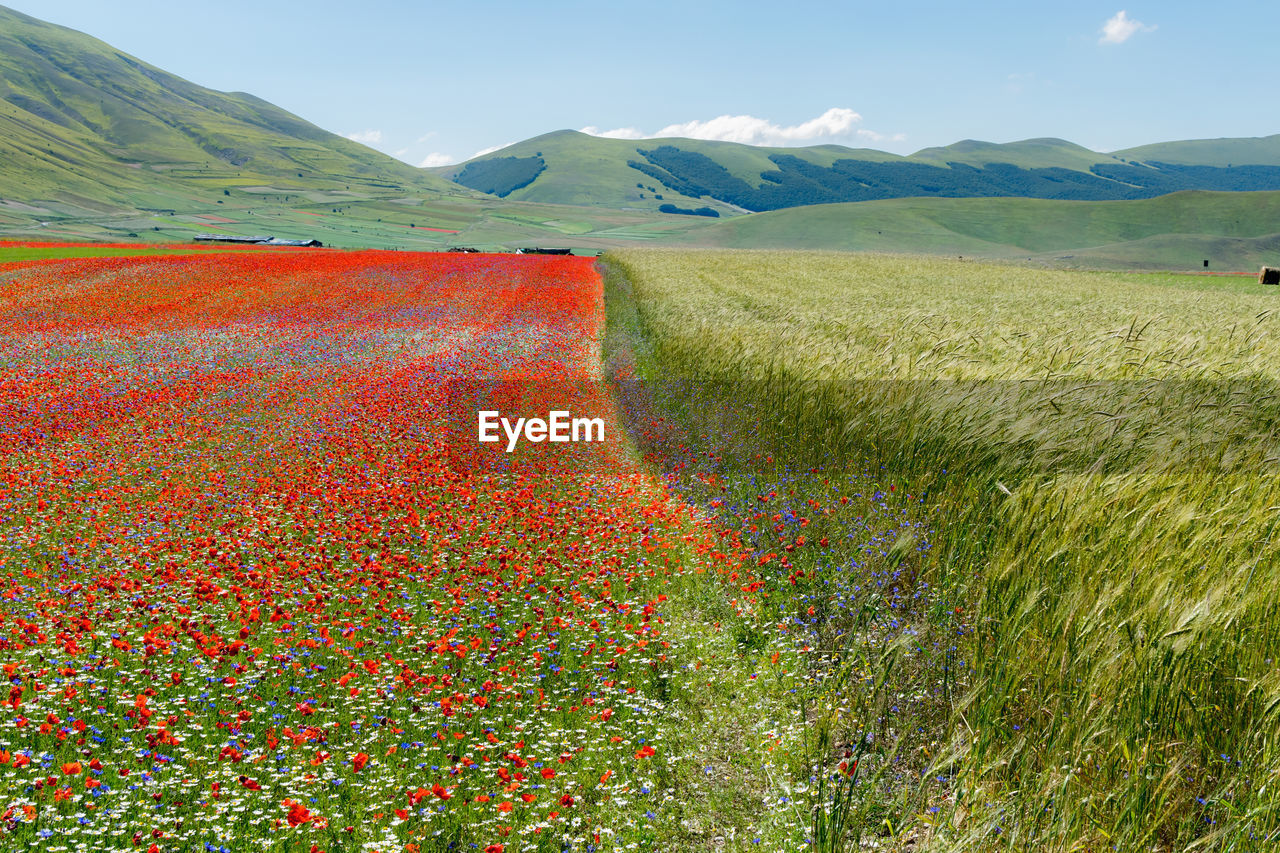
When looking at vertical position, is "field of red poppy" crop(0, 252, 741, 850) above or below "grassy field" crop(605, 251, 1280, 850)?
below

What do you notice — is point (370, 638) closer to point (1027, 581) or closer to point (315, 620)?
point (315, 620)

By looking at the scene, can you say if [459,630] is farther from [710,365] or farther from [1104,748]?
[710,365]

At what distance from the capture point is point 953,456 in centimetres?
744

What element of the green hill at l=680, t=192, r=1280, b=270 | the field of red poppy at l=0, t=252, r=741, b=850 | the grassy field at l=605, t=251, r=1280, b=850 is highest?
the green hill at l=680, t=192, r=1280, b=270

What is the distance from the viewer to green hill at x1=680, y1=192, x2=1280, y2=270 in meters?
138

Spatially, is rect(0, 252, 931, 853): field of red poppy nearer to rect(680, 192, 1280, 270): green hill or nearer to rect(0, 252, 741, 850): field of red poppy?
rect(0, 252, 741, 850): field of red poppy

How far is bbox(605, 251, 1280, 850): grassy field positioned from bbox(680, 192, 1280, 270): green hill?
13339 cm

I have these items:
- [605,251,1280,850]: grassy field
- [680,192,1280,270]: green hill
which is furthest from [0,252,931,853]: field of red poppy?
[680,192,1280,270]: green hill

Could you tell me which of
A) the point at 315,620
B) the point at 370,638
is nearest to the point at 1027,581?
the point at 370,638

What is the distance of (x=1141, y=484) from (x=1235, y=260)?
125 meters

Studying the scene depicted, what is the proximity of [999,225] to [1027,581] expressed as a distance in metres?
170

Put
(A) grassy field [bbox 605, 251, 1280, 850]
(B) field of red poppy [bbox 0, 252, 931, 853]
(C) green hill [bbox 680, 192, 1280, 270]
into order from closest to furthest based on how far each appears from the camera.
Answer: (A) grassy field [bbox 605, 251, 1280, 850], (B) field of red poppy [bbox 0, 252, 931, 853], (C) green hill [bbox 680, 192, 1280, 270]

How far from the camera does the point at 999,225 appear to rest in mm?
152750

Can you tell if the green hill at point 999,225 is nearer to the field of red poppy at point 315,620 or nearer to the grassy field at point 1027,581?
the field of red poppy at point 315,620
